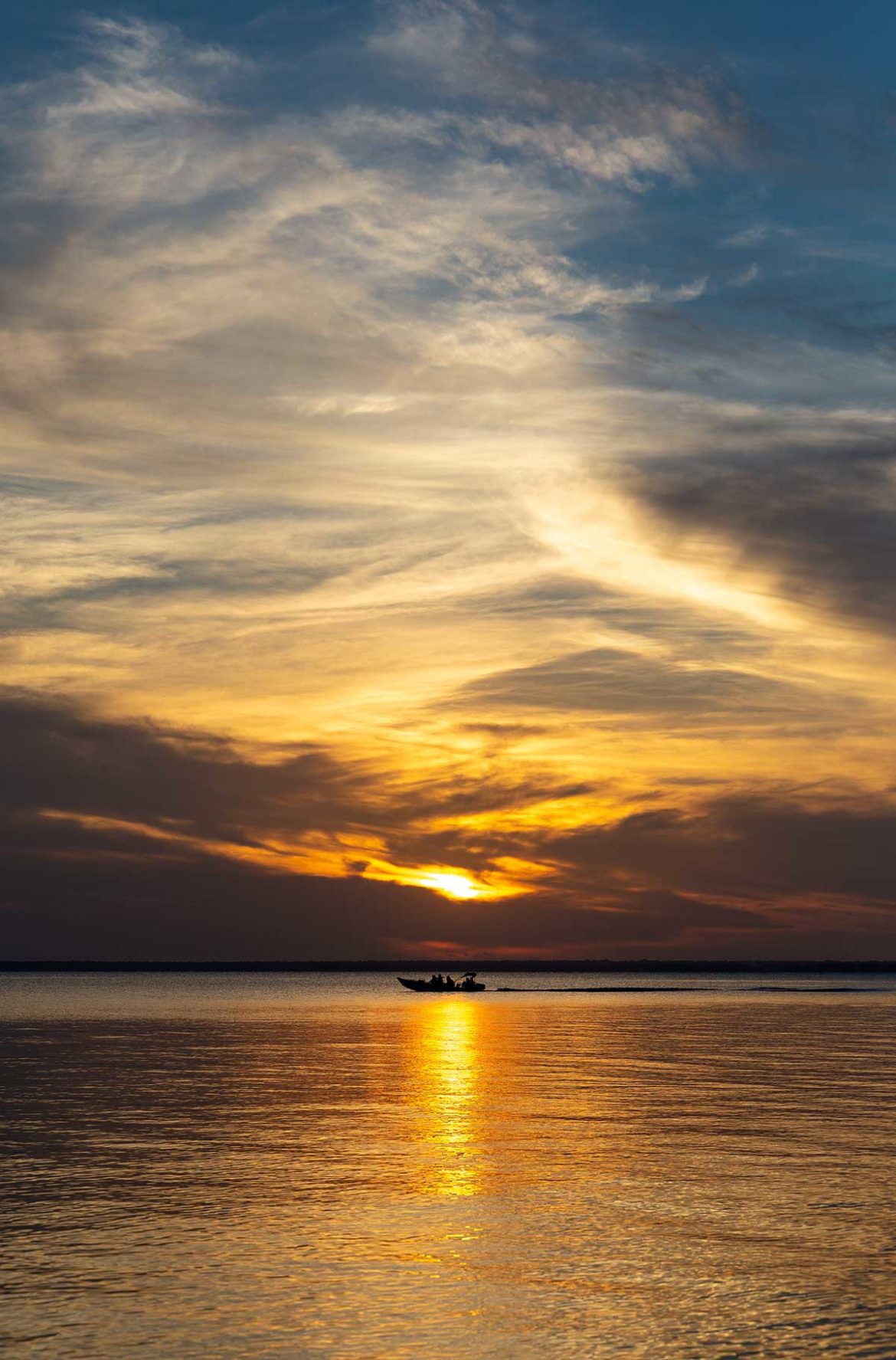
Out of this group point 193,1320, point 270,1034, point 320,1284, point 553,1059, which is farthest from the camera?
point 270,1034

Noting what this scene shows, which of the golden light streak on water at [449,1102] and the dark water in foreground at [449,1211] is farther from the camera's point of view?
the golden light streak on water at [449,1102]

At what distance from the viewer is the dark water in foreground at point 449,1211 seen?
2195 centimetres

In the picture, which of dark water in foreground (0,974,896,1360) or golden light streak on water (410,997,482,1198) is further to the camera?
golden light streak on water (410,997,482,1198)

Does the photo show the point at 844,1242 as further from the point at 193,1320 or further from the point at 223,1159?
the point at 223,1159

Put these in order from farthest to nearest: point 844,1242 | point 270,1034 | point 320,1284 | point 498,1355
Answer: point 270,1034, point 844,1242, point 320,1284, point 498,1355

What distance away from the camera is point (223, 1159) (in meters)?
38.7

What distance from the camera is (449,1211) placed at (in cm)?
3144

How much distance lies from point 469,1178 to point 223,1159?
7134mm

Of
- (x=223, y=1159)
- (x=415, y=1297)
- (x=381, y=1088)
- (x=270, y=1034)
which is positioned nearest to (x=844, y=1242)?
(x=415, y=1297)

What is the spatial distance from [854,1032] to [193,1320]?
89.4 metres

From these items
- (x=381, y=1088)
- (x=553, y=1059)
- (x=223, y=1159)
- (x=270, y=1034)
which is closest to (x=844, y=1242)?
(x=223, y=1159)

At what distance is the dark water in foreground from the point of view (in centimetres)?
2195

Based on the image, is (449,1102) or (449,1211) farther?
(449,1102)

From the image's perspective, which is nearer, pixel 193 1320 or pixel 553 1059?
pixel 193 1320
